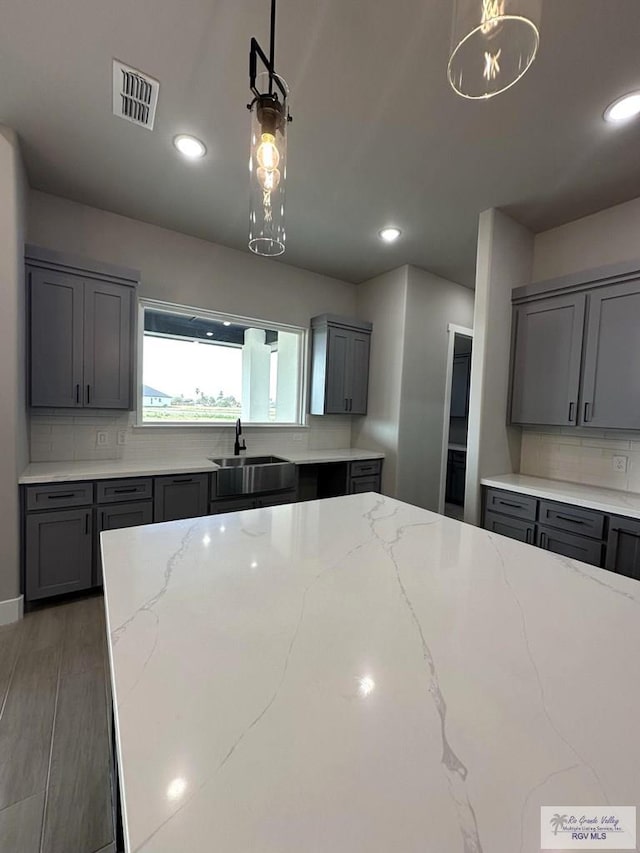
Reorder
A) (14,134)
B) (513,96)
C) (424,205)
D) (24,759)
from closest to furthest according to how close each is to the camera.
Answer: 1. (24,759)
2. (513,96)
3. (14,134)
4. (424,205)

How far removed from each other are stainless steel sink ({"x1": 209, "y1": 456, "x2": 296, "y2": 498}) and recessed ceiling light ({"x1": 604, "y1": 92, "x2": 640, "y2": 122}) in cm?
292

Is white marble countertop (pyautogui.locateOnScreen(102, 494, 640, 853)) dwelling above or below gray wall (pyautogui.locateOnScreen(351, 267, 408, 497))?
below

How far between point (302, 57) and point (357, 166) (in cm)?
77

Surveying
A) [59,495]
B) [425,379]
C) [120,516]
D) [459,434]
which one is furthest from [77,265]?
[459,434]

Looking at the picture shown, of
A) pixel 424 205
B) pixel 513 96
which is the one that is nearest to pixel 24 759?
pixel 513 96

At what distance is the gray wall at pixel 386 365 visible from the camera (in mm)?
3918

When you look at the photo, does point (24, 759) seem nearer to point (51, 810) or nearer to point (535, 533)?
point (51, 810)

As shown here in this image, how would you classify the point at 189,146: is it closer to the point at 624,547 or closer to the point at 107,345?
the point at 107,345

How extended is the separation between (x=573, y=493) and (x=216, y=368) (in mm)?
3115

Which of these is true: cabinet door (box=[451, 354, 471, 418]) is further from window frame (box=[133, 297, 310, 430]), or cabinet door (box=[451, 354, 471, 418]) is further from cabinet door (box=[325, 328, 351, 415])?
window frame (box=[133, 297, 310, 430])

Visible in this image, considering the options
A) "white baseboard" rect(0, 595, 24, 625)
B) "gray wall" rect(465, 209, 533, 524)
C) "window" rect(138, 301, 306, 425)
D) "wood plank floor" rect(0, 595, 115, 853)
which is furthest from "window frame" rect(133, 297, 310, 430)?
"gray wall" rect(465, 209, 533, 524)

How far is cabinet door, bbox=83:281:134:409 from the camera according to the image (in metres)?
2.73

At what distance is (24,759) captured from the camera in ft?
4.80

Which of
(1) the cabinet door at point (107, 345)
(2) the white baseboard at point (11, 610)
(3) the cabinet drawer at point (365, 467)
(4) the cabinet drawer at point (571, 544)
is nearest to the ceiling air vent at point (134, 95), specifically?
(1) the cabinet door at point (107, 345)
